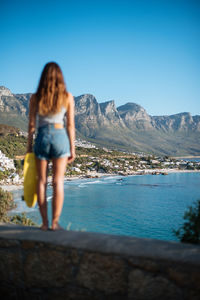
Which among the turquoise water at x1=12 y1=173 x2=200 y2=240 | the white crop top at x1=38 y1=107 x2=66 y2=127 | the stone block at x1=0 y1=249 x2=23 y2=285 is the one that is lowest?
the turquoise water at x1=12 y1=173 x2=200 y2=240

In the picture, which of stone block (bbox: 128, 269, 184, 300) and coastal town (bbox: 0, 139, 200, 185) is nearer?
stone block (bbox: 128, 269, 184, 300)

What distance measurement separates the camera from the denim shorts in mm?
2273

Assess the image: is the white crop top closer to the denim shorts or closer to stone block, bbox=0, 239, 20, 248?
the denim shorts

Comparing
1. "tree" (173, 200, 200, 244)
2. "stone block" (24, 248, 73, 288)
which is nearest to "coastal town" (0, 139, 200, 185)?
"stone block" (24, 248, 73, 288)

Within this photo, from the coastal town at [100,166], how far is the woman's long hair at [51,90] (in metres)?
54.6

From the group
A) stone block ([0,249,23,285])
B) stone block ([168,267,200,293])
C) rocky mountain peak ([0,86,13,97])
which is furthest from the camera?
rocky mountain peak ([0,86,13,97])

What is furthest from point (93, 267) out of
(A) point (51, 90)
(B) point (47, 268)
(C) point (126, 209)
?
(C) point (126, 209)

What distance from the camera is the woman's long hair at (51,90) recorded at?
7.55 feet

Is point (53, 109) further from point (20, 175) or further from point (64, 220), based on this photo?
point (20, 175)

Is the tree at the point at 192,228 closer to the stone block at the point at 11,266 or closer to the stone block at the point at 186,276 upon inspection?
the stone block at the point at 186,276

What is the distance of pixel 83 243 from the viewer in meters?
1.87

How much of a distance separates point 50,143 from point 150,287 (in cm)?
137

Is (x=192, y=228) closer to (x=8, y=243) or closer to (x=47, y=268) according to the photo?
(x=47, y=268)

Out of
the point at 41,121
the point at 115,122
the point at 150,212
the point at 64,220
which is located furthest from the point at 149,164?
the point at 41,121
